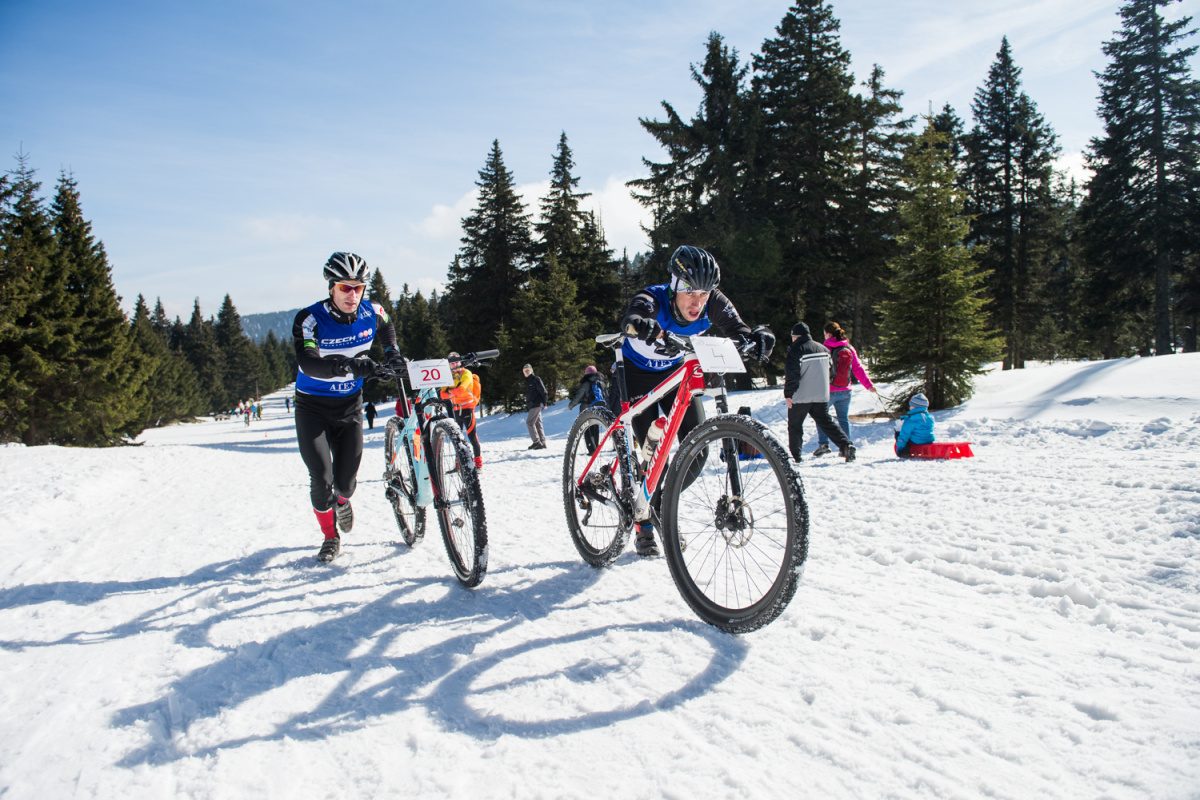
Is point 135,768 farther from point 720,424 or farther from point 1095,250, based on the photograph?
point 1095,250

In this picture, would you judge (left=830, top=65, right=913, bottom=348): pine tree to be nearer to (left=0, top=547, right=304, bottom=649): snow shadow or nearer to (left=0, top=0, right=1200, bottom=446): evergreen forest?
(left=0, top=0, right=1200, bottom=446): evergreen forest

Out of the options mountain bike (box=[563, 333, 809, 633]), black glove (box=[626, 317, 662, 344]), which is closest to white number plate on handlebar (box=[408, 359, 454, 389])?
mountain bike (box=[563, 333, 809, 633])

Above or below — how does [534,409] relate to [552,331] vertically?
below

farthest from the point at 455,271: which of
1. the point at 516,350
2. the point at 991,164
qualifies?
the point at 991,164

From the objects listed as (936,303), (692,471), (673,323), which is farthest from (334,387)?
(936,303)

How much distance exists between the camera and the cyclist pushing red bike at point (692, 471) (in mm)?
3217

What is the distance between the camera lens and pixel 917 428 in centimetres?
944

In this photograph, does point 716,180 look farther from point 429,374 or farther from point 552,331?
point 429,374

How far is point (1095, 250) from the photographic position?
108ft

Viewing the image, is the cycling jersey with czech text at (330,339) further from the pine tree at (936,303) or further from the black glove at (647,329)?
the pine tree at (936,303)

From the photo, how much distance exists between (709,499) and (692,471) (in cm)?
20

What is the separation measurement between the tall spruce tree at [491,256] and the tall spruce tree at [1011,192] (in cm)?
2909

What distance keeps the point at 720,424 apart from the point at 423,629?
209 centimetres

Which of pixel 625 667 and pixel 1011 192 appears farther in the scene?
pixel 1011 192
